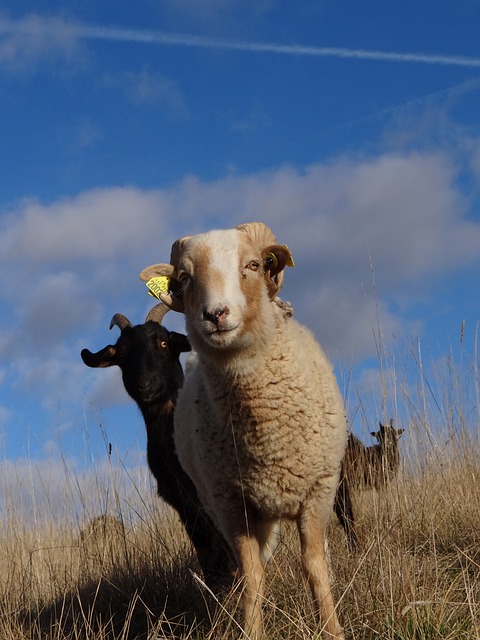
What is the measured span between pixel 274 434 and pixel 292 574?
84cm

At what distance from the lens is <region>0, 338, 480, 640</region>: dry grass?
12.6ft

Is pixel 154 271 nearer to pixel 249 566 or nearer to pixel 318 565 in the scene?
pixel 249 566

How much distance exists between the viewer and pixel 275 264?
4.44 metres

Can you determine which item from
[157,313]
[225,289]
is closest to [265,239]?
[225,289]

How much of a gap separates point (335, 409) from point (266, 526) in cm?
74

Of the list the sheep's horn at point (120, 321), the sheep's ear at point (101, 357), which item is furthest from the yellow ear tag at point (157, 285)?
the sheep's horn at point (120, 321)

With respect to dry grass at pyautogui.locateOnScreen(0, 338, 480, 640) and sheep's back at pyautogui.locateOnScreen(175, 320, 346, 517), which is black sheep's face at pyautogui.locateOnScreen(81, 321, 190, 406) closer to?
dry grass at pyautogui.locateOnScreen(0, 338, 480, 640)

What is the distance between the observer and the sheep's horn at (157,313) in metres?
7.16

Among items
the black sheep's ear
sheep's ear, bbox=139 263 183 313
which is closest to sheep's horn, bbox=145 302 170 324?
the black sheep's ear

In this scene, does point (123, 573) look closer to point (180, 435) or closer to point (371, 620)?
point (180, 435)

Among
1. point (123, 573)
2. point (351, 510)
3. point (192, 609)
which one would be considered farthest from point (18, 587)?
point (351, 510)

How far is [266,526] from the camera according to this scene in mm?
4297

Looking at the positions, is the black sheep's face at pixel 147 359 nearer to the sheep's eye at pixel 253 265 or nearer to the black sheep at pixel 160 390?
the black sheep at pixel 160 390

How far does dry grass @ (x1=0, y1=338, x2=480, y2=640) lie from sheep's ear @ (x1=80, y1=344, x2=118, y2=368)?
3.61 feet
